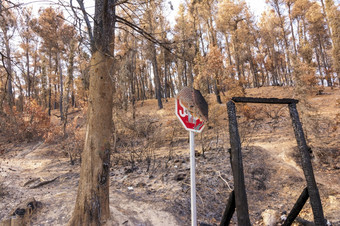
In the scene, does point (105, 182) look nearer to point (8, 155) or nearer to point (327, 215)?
point (327, 215)

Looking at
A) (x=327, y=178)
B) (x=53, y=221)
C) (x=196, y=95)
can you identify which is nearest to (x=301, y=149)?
(x=196, y=95)

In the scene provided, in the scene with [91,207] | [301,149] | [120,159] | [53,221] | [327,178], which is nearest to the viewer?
[301,149]

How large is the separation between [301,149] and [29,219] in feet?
16.5

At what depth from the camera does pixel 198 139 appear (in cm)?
1103

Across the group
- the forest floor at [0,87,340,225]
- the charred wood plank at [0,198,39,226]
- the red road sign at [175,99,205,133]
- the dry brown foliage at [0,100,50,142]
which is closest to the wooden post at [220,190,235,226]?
the red road sign at [175,99,205,133]

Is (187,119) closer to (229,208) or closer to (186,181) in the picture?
(229,208)

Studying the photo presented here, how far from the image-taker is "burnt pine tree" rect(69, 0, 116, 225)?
3432 millimetres

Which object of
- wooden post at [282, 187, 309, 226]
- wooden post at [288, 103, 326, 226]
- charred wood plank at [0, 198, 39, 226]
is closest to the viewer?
wooden post at [288, 103, 326, 226]

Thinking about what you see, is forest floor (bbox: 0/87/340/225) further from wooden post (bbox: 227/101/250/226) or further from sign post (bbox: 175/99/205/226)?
wooden post (bbox: 227/101/250/226)

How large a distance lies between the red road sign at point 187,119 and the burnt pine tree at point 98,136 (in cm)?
160

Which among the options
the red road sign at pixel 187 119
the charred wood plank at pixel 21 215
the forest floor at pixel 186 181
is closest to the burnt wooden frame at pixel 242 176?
the red road sign at pixel 187 119

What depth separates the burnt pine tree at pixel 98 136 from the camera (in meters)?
3.43

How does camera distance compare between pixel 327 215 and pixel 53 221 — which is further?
pixel 327 215

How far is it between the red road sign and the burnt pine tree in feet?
5.26
